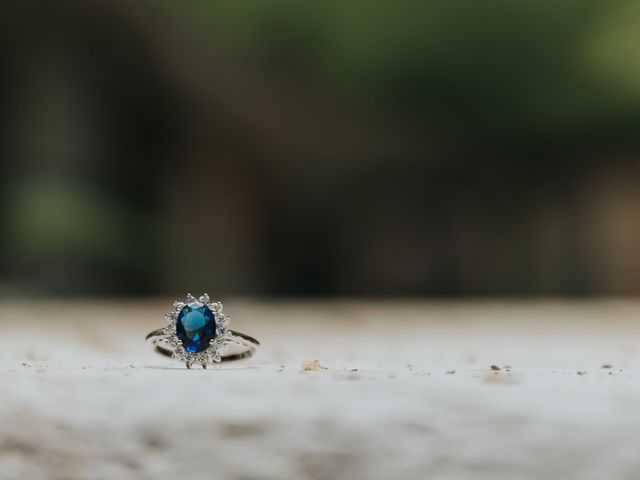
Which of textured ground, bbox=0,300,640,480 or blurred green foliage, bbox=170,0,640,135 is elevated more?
blurred green foliage, bbox=170,0,640,135

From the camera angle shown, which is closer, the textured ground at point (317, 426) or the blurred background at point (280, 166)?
the textured ground at point (317, 426)

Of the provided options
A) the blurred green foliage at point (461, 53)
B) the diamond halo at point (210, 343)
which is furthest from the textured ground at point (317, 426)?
the blurred green foliage at point (461, 53)

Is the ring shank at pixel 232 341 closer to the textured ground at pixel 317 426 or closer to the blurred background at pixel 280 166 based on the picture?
the textured ground at pixel 317 426

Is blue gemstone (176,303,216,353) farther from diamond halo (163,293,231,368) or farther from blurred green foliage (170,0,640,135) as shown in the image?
blurred green foliage (170,0,640,135)

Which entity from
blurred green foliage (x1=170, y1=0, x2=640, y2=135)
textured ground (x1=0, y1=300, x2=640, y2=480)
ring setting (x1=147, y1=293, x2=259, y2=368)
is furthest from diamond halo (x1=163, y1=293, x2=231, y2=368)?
blurred green foliage (x1=170, y1=0, x2=640, y2=135)

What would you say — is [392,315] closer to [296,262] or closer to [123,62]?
[296,262]

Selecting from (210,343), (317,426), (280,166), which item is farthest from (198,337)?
(280,166)
